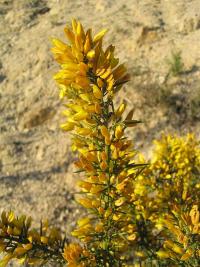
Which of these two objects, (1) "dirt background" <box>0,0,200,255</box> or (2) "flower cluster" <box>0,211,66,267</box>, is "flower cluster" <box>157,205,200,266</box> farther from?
(1) "dirt background" <box>0,0,200,255</box>

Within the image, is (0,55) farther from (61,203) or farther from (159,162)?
(159,162)

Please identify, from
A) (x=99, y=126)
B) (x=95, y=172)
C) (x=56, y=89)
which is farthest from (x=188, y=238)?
(x=56, y=89)

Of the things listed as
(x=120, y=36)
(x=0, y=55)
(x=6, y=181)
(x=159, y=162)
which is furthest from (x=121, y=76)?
(x=0, y=55)

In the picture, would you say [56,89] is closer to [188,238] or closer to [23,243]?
[23,243]

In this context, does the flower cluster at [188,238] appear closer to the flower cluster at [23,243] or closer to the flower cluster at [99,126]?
the flower cluster at [99,126]

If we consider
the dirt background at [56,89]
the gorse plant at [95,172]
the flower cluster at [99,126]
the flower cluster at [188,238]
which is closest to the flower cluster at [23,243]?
the gorse plant at [95,172]

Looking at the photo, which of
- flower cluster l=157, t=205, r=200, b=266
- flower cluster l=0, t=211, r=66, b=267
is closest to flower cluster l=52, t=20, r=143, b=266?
flower cluster l=0, t=211, r=66, b=267
